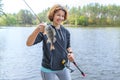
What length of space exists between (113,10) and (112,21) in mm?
5886

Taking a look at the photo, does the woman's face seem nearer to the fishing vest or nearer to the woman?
the woman

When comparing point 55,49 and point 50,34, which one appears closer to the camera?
point 50,34

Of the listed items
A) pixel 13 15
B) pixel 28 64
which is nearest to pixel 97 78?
pixel 28 64

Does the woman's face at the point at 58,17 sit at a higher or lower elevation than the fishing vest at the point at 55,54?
higher

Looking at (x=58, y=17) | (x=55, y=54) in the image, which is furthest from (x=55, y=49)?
(x=58, y=17)

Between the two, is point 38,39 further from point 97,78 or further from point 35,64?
point 35,64

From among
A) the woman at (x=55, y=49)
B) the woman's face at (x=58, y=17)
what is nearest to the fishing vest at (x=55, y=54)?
the woman at (x=55, y=49)

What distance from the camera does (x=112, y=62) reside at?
15.0 metres

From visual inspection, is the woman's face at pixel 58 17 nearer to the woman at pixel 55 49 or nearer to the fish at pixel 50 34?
the woman at pixel 55 49

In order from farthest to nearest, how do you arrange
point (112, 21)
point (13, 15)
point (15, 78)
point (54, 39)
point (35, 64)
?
1. point (112, 21)
2. point (13, 15)
3. point (35, 64)
4. point (15, 78)
5. point (54, 39)

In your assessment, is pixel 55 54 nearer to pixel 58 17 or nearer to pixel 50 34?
pixel 50 34

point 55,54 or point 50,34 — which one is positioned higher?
point 50,34

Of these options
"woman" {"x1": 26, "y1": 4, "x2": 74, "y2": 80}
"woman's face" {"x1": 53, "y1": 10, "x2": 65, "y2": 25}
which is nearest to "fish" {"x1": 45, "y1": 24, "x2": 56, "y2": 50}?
"woman" {"x1": 26, "y1": 4, "x2": 74, "y2": 80}

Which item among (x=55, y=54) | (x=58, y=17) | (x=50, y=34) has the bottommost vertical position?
(x=55, y=54)
